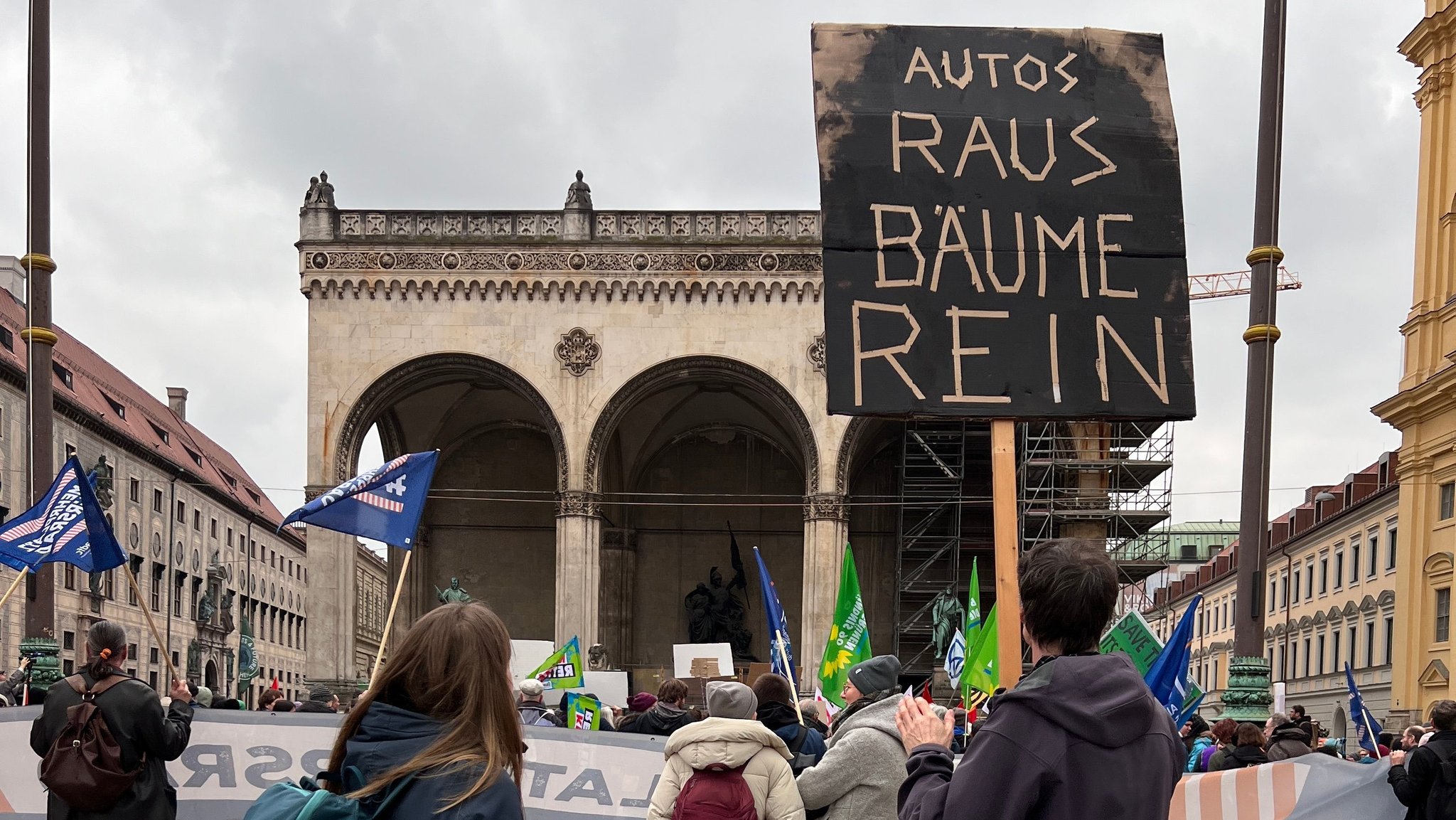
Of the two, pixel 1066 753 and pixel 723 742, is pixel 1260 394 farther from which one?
pixel 1066 753

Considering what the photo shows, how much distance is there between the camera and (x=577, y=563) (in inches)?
1208

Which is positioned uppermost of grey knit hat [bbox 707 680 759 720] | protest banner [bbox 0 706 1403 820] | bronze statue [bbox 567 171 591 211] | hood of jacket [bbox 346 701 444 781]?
bronze statue [bbox 567 171 591 211]

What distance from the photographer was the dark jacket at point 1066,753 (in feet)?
8.59

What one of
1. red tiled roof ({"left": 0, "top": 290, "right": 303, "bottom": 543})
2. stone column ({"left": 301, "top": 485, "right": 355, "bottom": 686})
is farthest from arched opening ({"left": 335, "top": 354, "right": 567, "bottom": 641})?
red tiled roof ({"left": 0, "top": 290, "right": 303, "bottom": 543})

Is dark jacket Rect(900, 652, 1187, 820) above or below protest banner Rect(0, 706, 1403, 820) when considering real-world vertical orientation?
above

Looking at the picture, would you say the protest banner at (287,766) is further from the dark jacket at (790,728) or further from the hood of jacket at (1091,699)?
the hood of jacket at (1091,699)

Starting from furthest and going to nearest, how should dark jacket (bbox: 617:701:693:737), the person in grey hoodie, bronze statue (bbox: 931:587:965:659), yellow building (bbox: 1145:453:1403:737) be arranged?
1. yellow building (bbox: 1145:453:1403:737)
2. bronze statue (bbox: 931:587:965:659)
3. dark jacket (bbox: 617:701:693:737)
4. the person in grey hoodie

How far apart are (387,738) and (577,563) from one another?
2824 cm

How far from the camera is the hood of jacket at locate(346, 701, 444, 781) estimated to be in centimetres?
263

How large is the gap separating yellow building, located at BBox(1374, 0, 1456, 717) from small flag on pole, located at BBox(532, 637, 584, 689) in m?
17.2

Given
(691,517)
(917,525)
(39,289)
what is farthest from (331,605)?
(39,289)

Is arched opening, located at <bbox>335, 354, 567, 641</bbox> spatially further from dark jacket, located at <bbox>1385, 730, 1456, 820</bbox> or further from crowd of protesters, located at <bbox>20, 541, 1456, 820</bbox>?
crowd of protesters, located at <bbox>20, 541, 1456, 820</bbox>

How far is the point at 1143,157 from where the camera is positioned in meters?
6.55

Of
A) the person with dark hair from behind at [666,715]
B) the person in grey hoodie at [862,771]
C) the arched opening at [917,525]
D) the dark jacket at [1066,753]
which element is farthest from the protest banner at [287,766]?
the arched opening at [917,525]
